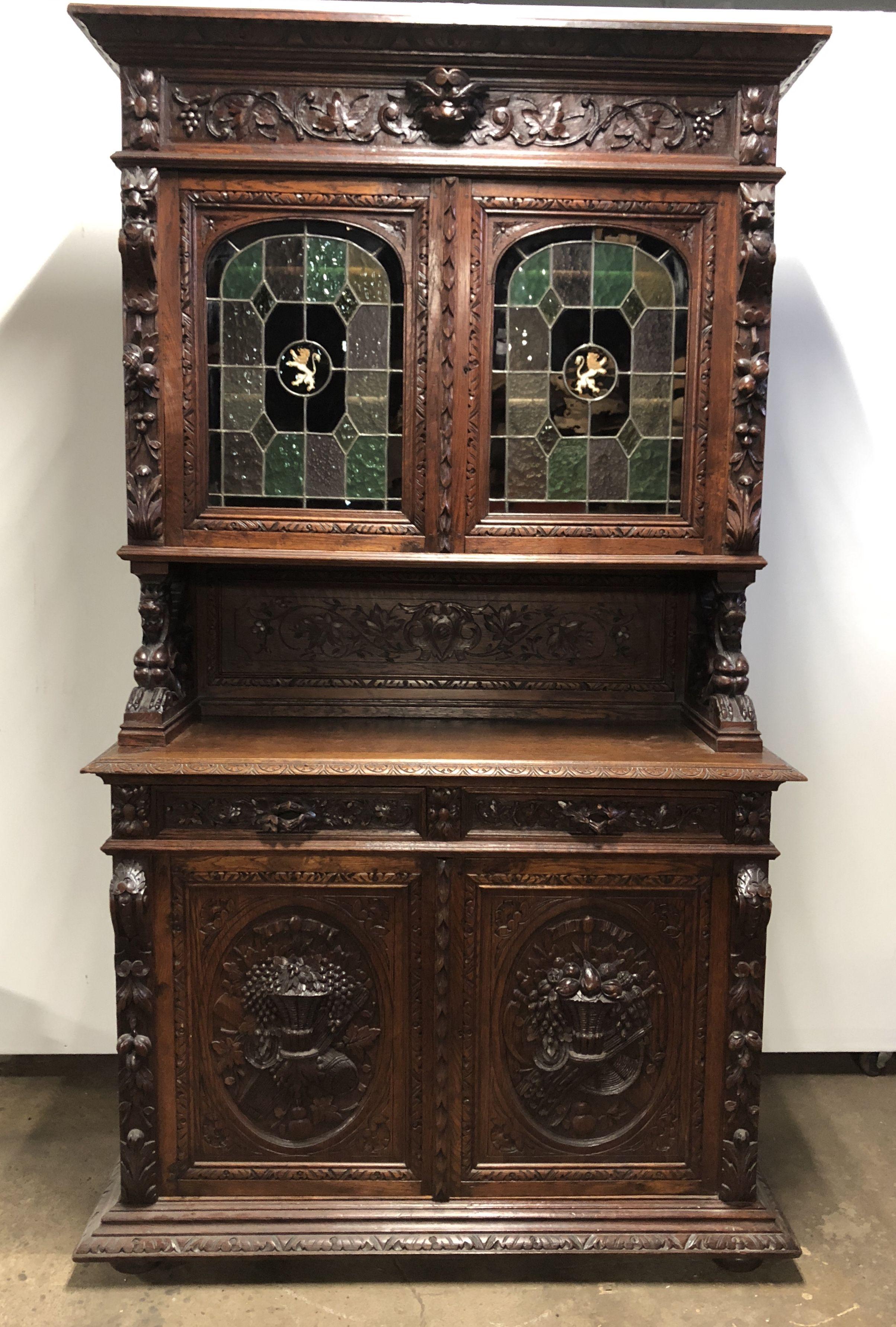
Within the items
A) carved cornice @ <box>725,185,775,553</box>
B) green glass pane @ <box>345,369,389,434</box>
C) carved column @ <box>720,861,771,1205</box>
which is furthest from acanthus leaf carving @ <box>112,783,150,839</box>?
carved cornice @ <box>725,185,775,553</box>

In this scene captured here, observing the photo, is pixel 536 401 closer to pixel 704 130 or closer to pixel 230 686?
pixel 704 130

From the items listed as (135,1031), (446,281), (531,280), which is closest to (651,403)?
(531,280)

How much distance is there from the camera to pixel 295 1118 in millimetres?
2150

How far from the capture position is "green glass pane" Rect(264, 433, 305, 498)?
216 centimetres

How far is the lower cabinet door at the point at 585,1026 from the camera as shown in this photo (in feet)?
6.93

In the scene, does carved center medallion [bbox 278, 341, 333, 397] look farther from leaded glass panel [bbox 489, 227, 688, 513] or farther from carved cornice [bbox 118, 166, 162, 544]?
leaded glass panel [bbox 489, 227, 688, 513]

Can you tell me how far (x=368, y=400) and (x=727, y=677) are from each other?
999mm

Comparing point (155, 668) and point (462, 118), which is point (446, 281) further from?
point (155, 668)

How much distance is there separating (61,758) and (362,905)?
113cm

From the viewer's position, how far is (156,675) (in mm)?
2170

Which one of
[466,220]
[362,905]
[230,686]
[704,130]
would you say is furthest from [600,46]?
[362,905]

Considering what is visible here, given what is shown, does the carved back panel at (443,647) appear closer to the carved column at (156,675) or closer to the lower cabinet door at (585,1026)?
the carved column at (156,675)

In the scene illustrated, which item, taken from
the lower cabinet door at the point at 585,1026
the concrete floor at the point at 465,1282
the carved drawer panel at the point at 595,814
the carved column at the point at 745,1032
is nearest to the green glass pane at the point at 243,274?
the carved drawer panel at the point at 595,814

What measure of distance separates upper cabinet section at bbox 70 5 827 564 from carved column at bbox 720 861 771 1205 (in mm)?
733
